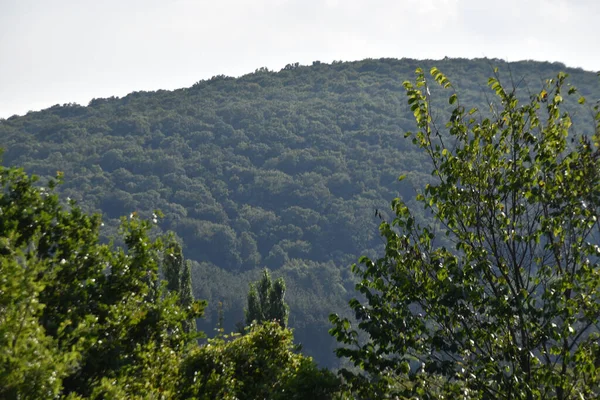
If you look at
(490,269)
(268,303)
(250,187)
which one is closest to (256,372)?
(490,269)

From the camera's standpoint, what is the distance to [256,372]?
11.4 m

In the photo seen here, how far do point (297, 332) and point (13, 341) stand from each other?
9603 centimetres

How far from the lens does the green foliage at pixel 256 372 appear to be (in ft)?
33.0

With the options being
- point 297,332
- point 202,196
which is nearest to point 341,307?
point 297,332

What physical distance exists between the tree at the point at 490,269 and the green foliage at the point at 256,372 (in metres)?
1.56

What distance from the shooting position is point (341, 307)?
109812mm

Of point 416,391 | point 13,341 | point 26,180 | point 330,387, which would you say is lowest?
point 330,387

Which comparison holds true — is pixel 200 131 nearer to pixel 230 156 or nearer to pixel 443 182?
pixel 230 156

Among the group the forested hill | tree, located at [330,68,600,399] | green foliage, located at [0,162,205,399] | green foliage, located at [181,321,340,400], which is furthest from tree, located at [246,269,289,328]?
the forested hill

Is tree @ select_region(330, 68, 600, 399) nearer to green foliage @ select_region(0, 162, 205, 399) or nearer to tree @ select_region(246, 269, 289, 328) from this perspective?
green foliage @ select_region(0, 162, 205, 399)

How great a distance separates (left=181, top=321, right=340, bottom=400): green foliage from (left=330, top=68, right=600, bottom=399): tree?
156 cm

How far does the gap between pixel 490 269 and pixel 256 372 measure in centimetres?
462

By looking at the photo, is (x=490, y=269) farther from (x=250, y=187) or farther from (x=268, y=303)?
(x=250, y=187)

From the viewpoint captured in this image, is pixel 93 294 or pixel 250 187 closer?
pixel 93 294
